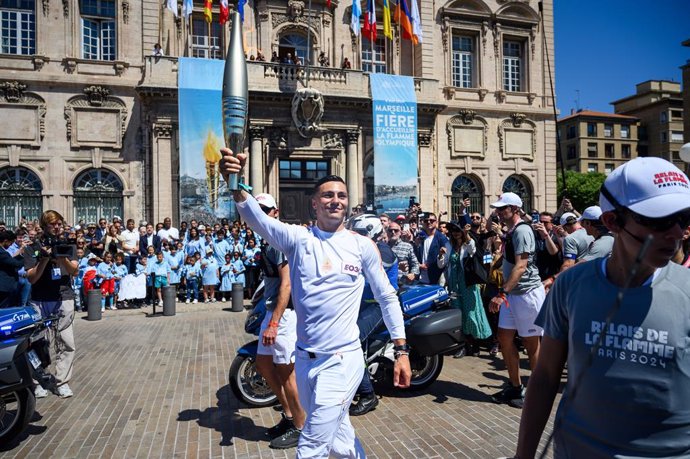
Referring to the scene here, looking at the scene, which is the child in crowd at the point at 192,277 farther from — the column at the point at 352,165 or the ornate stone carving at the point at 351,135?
the ornate stone carving at the point at 351,135

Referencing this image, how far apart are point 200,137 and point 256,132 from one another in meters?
2.59

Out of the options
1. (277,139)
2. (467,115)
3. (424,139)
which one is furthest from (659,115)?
(277,139)

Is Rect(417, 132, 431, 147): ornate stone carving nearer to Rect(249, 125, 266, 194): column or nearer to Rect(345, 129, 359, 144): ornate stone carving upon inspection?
Rect(345, 129, 359, 144): ornate stone carving

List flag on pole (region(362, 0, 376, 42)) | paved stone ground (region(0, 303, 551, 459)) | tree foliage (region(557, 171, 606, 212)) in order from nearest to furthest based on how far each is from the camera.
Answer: paved stone ground (region(0, 303, 551, 459)) < flag on pole (region(362, 0, 376, 42)) < tree foliage (region(557, 171, 606, 212))

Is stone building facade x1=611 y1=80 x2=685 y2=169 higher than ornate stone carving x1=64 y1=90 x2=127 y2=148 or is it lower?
higher

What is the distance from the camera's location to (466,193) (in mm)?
24234

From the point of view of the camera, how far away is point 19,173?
1878 centimetres

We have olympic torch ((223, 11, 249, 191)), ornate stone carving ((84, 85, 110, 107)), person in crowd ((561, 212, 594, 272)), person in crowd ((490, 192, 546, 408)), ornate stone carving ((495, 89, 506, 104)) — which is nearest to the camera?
olympic torch ((223, 11, 249, 191))

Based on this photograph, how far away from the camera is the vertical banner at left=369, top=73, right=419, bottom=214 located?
810 inches

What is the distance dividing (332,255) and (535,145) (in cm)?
2506

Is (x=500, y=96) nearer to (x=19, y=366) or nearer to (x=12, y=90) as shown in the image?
(x=12, y=90)

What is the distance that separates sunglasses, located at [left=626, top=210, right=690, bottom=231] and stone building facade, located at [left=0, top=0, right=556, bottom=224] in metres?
18.9

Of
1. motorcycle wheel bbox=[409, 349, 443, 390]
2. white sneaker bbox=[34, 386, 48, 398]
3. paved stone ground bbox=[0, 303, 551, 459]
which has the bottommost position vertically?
paved stone ground bbox=[0, 303, 551, 459]

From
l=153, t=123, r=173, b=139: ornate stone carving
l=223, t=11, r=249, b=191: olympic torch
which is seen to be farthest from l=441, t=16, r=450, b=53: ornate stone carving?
l=223, t=11, r=249, b=191: olympic torch
